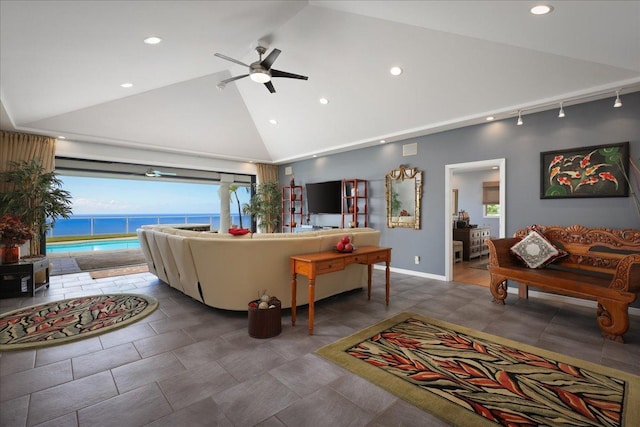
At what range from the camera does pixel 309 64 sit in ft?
15.8

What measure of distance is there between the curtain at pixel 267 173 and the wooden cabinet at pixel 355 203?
117 inches

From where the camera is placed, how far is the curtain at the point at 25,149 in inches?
207

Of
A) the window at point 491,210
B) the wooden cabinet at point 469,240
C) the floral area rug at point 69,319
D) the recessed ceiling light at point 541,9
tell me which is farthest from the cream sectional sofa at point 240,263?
the window at point 491,210

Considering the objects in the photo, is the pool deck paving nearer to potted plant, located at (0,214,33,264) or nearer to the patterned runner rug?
potted plant, located at (0,214,33,264)

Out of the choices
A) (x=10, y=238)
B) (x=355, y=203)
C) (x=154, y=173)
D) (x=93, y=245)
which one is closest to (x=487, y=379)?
(x=355, y=203)

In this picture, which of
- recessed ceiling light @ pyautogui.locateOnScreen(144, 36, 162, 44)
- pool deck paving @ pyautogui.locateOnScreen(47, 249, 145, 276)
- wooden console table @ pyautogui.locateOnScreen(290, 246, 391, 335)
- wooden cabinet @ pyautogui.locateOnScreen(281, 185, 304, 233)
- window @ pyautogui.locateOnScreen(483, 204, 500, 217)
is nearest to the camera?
wooden console table @ pyautogui.locateOnScreen(290, 246, 391, 335)

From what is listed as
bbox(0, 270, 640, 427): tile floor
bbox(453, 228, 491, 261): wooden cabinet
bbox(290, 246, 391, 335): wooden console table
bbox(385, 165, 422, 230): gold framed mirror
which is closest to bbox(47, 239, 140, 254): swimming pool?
bbox(0, 270, 640, 427): tile floor

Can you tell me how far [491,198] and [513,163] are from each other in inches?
188

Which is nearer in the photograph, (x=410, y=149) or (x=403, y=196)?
(x=410, y=149)

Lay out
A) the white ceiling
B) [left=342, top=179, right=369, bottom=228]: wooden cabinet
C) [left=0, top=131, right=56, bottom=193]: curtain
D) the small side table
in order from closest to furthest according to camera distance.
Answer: the white ceiling, the small side table, [left=0, top=131, right=56, bottom=193]: curtain, [left=342, top=179, right=369, bottom=228]: wooden cabinet

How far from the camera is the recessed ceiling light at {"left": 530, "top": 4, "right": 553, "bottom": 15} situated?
230 centimetres

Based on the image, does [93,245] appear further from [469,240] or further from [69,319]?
[469,240]

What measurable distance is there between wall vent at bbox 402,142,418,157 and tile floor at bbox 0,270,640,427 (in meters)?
2.99

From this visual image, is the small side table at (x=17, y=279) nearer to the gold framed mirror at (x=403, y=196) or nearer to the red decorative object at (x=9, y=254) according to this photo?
the red decorative object at (x=9, y=254)
